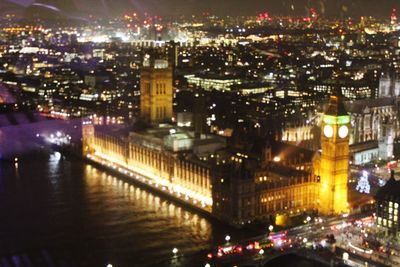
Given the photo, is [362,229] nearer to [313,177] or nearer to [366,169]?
[313,177]

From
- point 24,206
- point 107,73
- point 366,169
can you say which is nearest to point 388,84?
point 366,169

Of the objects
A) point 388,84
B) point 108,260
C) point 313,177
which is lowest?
point 108,260

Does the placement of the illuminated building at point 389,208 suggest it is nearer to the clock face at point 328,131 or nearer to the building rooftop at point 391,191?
the building rooftop at point 391,191

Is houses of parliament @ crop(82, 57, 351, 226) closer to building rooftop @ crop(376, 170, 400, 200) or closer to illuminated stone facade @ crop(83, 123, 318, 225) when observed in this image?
illuminated stone facade @ crop(83, 123, 318, 225)

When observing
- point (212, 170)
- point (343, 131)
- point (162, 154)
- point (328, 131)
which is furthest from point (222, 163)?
point (343, 131)

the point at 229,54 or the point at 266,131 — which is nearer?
Answer: the point at 266,131

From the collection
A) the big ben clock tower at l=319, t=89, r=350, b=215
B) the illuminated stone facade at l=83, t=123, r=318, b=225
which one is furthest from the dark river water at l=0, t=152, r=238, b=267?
the big ben clock tower at l=319, t=89, r=350, b=215

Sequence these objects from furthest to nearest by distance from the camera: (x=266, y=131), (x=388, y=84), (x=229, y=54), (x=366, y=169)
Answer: (x=229, y=54) < (x=388, y=84) < (x=266, y=131) < (x=366, y=169)
